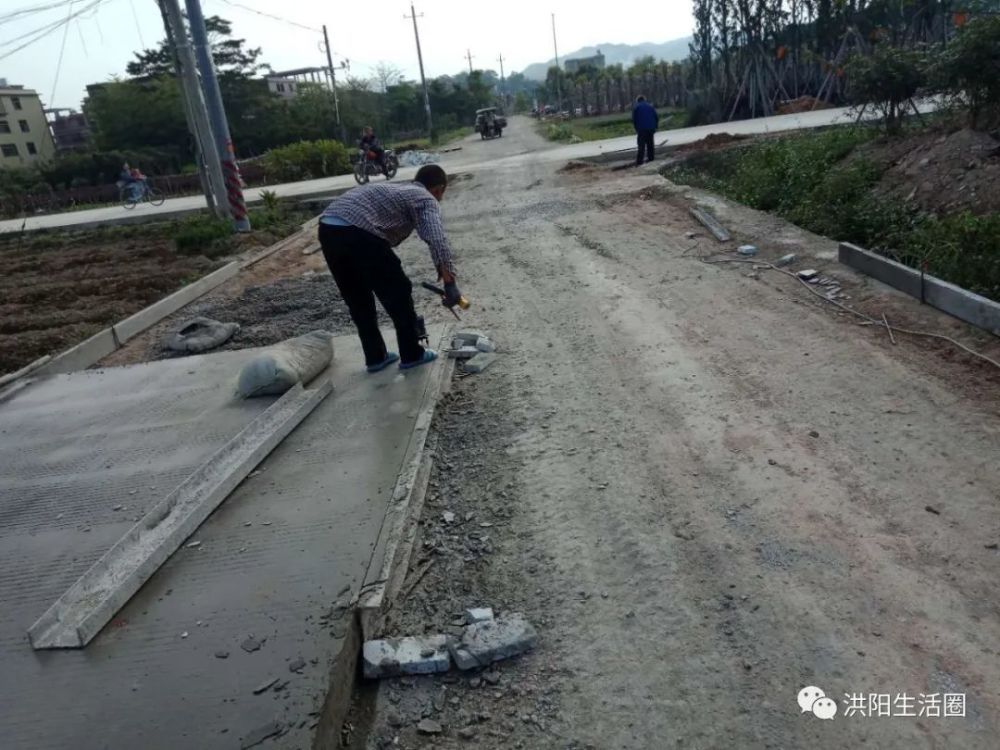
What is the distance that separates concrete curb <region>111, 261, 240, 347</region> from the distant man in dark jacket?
373 inches

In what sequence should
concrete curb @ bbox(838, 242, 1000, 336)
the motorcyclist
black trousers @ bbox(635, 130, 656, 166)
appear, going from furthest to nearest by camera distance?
1. the motorcyclist
2. black trousers @ bbox(635, 130, 656, 166)
3. concrete curb @ bbox(838, 242, 1000, 336)

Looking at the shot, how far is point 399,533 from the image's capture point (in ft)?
11.0

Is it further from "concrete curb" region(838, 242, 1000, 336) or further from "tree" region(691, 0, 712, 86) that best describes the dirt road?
"tree" region(691, 0, 712, 86)

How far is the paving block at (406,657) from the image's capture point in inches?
103

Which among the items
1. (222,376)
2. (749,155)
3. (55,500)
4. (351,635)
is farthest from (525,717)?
(749,155)

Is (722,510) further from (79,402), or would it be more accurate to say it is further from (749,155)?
(749,155)

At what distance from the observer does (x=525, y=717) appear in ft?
7.88

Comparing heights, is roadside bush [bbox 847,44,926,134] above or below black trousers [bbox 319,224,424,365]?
above

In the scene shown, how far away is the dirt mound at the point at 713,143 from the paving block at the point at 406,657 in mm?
15689

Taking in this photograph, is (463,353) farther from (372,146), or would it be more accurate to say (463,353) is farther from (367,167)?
(372,146)

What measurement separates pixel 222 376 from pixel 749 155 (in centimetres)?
1127

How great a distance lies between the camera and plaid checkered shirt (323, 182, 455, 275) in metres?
5.04

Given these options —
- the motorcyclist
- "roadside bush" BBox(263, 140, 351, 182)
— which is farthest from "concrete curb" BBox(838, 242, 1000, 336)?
"roadside bush" BBox(263, 140, 351, 182)

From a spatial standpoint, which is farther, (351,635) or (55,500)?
(55,500)
